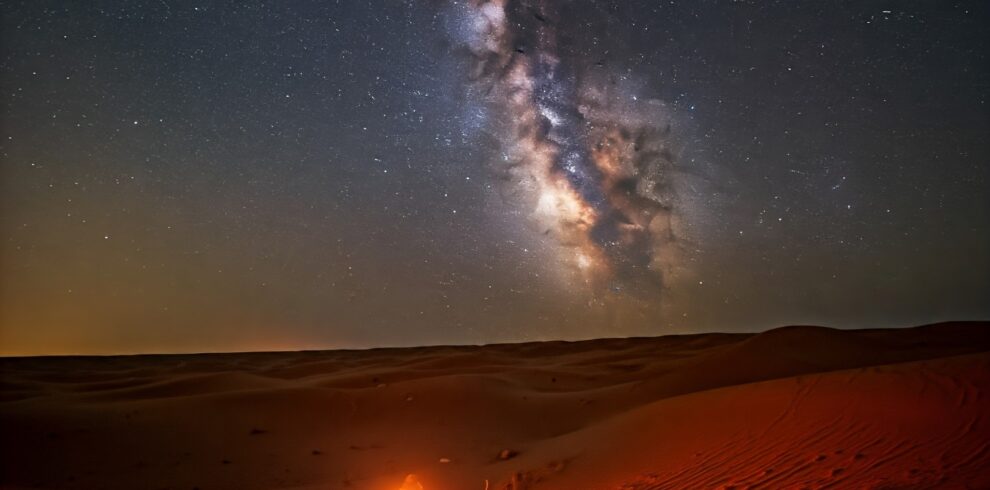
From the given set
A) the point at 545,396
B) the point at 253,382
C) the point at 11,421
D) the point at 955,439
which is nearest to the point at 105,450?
the point at 11,421

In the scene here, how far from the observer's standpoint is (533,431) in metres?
9.08

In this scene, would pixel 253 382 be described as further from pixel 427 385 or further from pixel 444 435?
pixel 444 435

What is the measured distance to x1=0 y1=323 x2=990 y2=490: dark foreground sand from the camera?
17.6ft

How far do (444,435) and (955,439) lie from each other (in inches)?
254

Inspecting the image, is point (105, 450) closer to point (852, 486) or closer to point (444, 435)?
point (444, 435)

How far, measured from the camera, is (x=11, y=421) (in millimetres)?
8742

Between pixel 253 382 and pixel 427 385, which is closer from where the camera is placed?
pixel 427 385

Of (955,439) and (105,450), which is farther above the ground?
(955,439)

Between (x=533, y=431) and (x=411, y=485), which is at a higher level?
(x=411, y=485)

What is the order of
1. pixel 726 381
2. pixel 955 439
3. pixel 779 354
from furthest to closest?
pixel 779 354
pixel 726 381
pixel 955 439

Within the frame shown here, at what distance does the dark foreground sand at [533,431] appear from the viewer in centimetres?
536

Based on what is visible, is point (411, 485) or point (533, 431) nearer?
point (411, 485)

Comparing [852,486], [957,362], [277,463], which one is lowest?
[277,463]

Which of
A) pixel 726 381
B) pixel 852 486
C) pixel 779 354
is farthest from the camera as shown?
pixel 779 354
